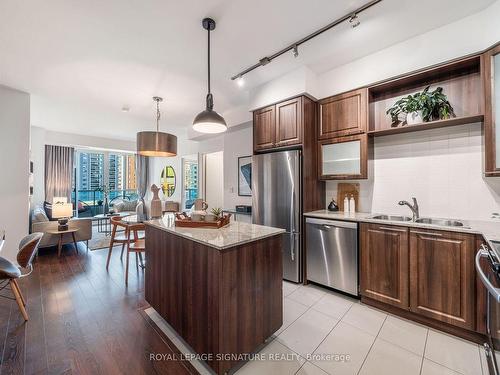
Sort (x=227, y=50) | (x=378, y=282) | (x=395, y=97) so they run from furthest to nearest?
(x=395, y=97)
(x=227, y=50)
(x=378, y=282)

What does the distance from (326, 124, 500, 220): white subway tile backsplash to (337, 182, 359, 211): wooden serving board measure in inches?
2.4

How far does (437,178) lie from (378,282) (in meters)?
1.30

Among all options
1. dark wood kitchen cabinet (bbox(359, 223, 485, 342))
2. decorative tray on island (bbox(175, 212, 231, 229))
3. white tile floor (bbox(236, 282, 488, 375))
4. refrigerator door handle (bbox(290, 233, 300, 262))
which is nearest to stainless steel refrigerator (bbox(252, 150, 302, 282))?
refrigerator door handle (bbox(290, 233, 300, 262))

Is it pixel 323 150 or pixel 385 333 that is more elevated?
pixel 323 150

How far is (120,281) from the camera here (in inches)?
120

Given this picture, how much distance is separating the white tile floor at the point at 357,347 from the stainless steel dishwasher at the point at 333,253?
0.34 m

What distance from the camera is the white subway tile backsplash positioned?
2.21 metres

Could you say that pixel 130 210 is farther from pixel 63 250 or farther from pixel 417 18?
pixel 417 18

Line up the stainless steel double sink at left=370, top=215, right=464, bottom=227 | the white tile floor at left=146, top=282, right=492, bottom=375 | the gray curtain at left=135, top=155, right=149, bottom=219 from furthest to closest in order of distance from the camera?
the gray curtain at left=135, top=155, right=149, bottom=219
the stainless steel double sink at left=370, top=215, right=464, bottom=227
the white tile floor at left=146, top=282, right=492, bottom=375

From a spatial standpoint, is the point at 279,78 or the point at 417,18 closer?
the point at 417,18

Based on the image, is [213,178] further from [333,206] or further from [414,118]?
[414,118]

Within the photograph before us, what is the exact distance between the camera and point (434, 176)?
8.07 feet

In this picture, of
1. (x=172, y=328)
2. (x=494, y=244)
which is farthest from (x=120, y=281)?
(x=494, y=244)

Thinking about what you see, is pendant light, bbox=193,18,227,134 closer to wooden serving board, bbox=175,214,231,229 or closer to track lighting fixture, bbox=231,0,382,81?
track lighting fixture, bbox=231,0,382,81
